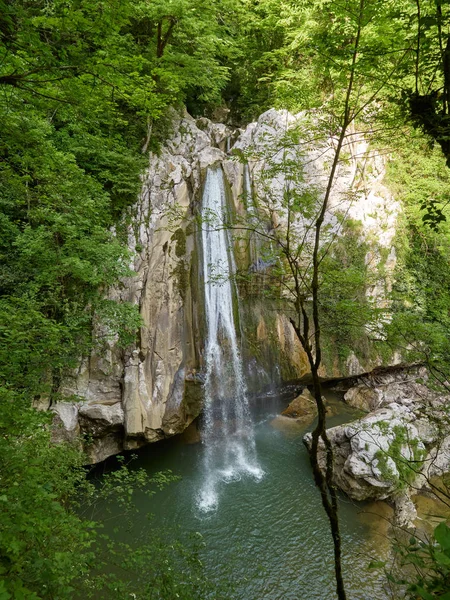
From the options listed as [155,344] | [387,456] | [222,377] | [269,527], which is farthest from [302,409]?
[155,344]

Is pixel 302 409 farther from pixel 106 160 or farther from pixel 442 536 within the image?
pixel 442 536

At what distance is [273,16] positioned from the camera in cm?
1388

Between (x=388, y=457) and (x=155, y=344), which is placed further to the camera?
(x=155, y=344)

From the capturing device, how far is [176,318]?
1063 cm

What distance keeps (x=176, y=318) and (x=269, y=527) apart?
20.0 ft

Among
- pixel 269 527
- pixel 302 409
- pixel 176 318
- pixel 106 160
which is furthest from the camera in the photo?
pixel 302 409

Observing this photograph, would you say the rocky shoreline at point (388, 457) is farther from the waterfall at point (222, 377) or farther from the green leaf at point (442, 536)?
the green leaf at point (442, 536)

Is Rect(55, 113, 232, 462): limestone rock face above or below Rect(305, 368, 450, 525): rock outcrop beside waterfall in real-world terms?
above

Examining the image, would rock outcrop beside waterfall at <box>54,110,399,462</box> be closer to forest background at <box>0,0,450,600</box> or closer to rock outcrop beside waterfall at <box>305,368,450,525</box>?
forest background at <box>0,0,450,600</box>

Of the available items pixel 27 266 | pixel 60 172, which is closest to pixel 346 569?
pixel 27 266

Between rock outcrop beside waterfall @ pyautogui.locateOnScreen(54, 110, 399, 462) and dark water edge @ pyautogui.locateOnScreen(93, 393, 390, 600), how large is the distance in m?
1.53

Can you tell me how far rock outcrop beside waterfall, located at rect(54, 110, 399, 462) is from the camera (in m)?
9.12

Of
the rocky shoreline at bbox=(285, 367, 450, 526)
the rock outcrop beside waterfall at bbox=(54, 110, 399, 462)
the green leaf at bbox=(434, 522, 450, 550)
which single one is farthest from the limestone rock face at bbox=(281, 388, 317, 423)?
the green leaf at bbox=(434, 522, 450, 550)

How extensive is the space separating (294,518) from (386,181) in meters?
12.8
